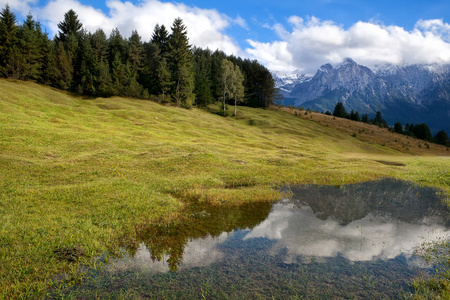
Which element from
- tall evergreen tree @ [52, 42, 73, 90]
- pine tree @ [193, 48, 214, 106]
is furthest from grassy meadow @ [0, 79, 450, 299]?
pine tree @ [193, 48, 214, 106]

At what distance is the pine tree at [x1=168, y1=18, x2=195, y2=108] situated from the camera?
308 feet

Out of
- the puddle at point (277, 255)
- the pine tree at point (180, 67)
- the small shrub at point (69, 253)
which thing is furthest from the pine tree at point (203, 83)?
the small shrub at point (69, 253)

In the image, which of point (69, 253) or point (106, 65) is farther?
point (106, 65)

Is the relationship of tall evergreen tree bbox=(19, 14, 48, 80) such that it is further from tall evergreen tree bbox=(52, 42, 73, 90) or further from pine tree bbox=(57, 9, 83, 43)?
pine tree bbox=(57, 9, 83, 43)

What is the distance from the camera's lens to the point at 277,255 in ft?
35.1

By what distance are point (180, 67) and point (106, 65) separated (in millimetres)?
26527

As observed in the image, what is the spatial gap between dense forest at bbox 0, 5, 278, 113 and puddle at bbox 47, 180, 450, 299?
8244 cm

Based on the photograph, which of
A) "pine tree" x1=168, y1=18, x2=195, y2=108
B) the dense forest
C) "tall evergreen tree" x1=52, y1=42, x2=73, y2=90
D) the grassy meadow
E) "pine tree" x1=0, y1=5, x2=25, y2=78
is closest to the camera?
the grassy meadow

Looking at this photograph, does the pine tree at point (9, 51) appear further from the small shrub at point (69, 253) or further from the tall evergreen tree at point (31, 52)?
the small shrub at point (69, 253)

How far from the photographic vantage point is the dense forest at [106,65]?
261 feet

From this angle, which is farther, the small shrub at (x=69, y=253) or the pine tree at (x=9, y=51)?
the pine tree at (x=9, y=51)

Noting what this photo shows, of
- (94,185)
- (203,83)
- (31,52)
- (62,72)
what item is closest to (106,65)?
(62,72)

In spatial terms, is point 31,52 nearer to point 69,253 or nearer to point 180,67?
point 180,67

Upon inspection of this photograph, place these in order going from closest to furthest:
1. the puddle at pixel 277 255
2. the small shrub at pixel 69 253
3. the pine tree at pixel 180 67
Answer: the puddle at pixel 277 255 < the small shrub at pixel 69 253 < the pine tree at pixel 180 67
